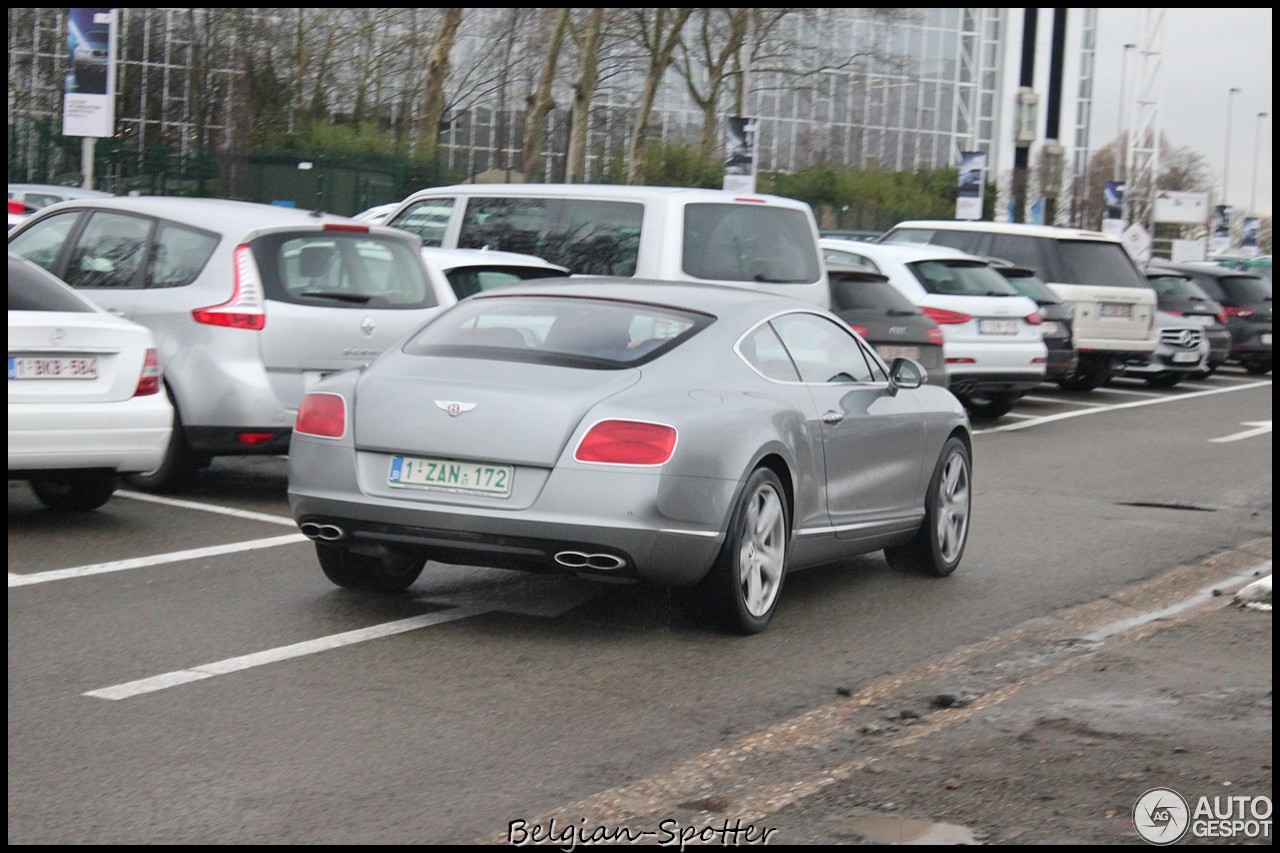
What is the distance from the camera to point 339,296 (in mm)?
10617

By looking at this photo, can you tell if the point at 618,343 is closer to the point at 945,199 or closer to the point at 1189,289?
the point at 1189,289

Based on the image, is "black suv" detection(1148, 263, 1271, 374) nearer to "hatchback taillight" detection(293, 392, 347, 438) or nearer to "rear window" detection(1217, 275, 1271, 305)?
"rear window" detection(1217, 275, 1271, 305)

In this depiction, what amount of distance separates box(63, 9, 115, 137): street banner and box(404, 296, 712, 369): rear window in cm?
1582

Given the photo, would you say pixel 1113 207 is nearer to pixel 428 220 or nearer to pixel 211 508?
pixel 428 220

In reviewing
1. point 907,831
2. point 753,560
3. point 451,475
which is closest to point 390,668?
point 451,475

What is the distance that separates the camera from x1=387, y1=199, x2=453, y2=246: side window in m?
14.7

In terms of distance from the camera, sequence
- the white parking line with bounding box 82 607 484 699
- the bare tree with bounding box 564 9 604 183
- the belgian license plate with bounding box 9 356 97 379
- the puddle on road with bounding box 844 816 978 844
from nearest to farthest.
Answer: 1. the puddle on road with bounding box 844 816 978 844
2. the white parking line with bounding box 82 607 484 699
3. the belgian license plate with bounding box 9 356 97 379
4. the bare tree with bounding box 564 9 604 183

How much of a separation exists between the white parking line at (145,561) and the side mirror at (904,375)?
304 centimetres

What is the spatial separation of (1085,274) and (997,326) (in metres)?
3.90

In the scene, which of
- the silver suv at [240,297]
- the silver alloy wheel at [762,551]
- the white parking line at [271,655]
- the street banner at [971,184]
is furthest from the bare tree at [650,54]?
the white parking line at [271,655]

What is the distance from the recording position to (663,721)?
6016mm

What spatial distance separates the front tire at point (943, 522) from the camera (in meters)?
9.26

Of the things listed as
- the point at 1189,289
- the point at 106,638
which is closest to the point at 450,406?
the point at 106,638

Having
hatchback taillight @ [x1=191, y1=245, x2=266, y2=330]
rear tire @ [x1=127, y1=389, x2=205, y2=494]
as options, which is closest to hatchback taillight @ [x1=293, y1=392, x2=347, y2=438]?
hatchback taillight @ [x1=191, y1=245, x2=266, y2=330]
